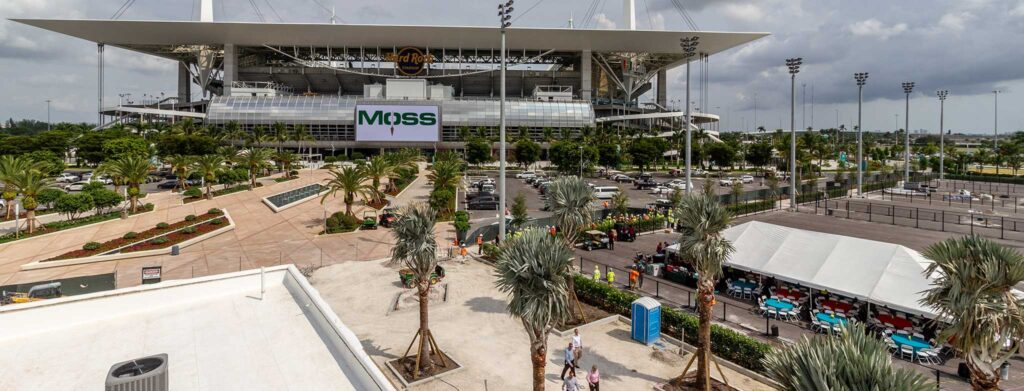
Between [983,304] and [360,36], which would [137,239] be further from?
[360,36]

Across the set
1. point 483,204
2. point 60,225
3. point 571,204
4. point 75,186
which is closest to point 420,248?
point 571,204

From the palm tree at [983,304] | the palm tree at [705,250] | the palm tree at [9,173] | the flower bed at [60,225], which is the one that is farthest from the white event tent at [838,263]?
the palm tree at [9,173]

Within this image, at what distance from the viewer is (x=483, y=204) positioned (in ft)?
165

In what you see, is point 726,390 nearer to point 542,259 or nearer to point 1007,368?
point 542,259

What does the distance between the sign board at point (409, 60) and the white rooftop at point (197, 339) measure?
4574 inches

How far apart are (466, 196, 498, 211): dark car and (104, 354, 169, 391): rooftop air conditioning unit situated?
42.1m

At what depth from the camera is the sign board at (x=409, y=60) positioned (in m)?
124

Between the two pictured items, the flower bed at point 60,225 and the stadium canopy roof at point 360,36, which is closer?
the flower bed at point 60,225

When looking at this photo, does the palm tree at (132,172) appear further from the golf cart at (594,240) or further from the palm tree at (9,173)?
the golf cart at (594,240)

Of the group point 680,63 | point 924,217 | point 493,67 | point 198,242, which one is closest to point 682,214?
point 198,242

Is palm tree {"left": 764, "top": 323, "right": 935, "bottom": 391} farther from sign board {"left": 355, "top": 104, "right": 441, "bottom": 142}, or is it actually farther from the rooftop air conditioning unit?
sign board {"left": 355, "top": 104, "right": 441, "bottom": 142}

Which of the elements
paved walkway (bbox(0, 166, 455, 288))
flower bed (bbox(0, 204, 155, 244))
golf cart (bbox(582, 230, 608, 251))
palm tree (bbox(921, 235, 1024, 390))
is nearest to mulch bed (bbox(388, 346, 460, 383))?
palm tree (bbox(921, 235, 1024, 390))

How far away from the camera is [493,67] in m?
134

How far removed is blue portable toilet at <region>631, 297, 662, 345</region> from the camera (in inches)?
703
